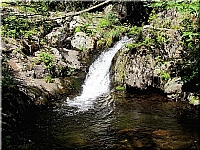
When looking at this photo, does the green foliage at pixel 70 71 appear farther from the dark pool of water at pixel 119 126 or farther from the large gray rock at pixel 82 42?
the dark pool of water at pixel 119 126

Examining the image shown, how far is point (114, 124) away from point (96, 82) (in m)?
4.50

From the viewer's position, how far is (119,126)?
6.18m

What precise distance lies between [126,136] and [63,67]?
6.61 metres

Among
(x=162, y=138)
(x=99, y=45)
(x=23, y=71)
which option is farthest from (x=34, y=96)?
(x=99, y=45)

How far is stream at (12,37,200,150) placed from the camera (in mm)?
5086

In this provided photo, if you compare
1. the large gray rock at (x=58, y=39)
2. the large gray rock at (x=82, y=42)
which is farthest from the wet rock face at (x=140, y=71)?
the large gray rock at (x=58, y=39)

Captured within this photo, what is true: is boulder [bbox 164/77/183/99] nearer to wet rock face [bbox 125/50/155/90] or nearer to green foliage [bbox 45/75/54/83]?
wet rock face [bbox 125/50/155/90]

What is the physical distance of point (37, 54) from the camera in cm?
1202

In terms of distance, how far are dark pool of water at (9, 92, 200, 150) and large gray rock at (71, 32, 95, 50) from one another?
227 inches

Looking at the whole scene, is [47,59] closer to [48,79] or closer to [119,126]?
[48,79]

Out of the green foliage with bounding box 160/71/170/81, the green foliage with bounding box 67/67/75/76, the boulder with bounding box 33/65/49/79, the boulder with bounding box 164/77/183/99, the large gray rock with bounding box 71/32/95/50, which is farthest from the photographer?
the large gray rock with bounding box 71/32/95/50

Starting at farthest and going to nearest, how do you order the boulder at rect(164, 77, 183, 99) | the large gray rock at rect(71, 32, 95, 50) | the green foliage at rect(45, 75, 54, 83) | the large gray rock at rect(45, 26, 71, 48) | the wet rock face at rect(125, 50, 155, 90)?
the large gray rock at rect(45, 26, 71, 48) → the large gray rock at rect(71, 32, 95, 50) → the green foliage at rect(45, 75, 54, 83) → the wet rock face at rect(125, 50, 155, 90) → the boulder at rect(164, 77, 183, 99)

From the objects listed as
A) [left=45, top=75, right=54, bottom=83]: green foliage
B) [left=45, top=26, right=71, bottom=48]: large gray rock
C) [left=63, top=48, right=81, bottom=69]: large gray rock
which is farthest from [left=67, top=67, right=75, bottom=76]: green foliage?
[left=45, top=26, right=71, bottom=48]: large gray rock

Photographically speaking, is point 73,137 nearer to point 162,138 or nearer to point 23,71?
point 162,138
